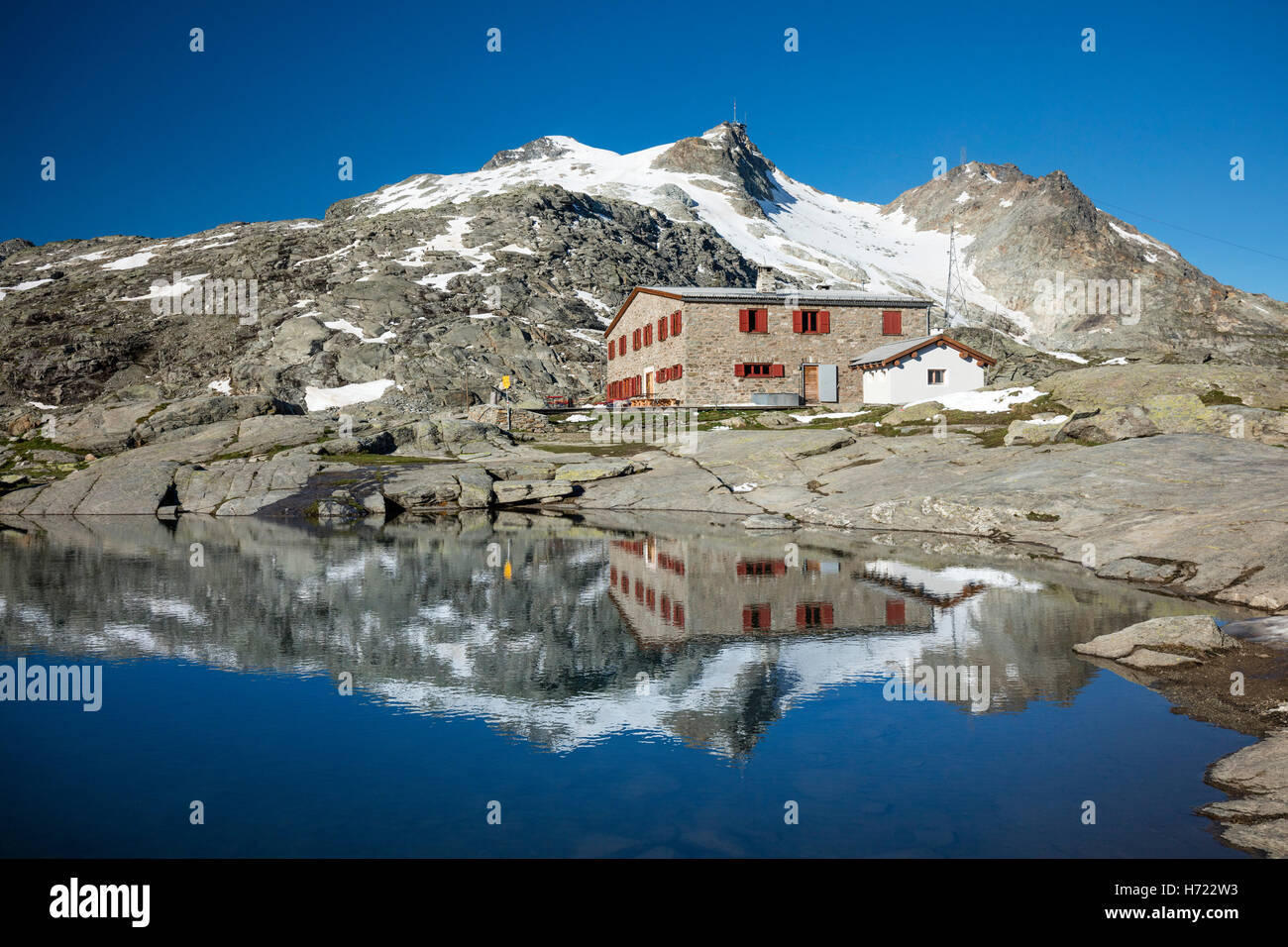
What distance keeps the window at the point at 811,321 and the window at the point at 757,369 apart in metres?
3.44

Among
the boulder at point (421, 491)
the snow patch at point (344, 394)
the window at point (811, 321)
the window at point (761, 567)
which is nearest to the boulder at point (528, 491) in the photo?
the boulder at point (421, 491)

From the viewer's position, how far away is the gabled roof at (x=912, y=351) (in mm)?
59622

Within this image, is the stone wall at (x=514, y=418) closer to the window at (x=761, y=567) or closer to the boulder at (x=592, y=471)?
the boulder at (x=592, y=471)

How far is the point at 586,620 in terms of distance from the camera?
1798 cm

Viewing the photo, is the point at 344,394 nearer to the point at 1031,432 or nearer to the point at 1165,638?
the point at 1031,432

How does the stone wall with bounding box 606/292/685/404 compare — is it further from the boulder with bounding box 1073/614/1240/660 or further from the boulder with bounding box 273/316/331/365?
the boulder with bounding box 1073/614/1240/660

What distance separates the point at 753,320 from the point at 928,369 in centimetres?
1330

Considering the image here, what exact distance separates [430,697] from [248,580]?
43.2ft

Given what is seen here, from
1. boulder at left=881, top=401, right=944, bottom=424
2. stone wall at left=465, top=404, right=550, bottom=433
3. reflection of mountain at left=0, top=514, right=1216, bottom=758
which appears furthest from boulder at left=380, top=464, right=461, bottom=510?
boulder at left=881, top=401, right=944, bottom=424

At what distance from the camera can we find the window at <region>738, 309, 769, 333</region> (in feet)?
205

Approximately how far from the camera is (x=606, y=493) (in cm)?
4416

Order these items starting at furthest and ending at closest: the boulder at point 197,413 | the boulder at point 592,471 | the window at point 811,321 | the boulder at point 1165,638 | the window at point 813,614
A: the window at point 811,321
the boulder at point 197,413
the boulder at point 592,471
the window at point 813,614
the boulder at point 1165,638

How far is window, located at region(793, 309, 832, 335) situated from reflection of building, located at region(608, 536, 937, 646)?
39.5m
